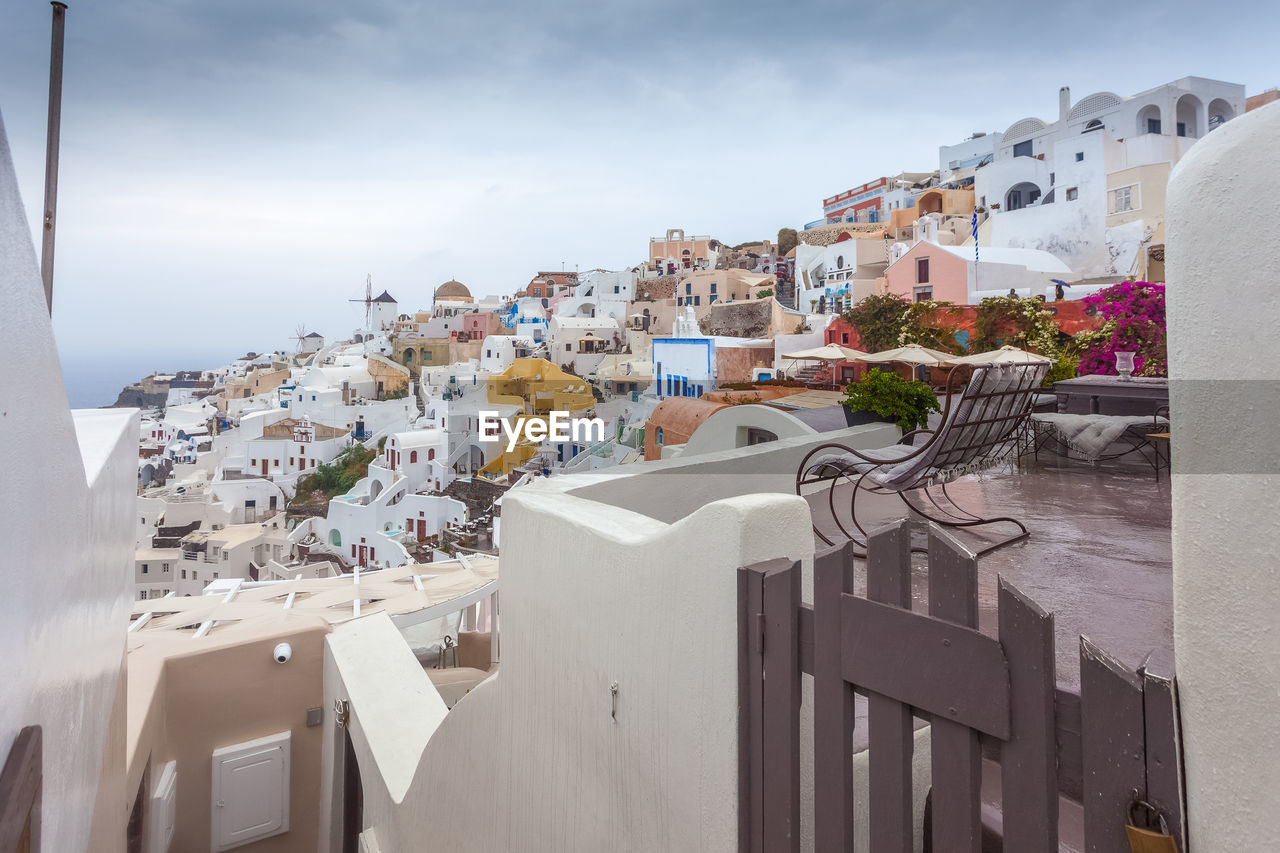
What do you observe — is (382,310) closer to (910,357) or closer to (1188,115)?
(1188,115)

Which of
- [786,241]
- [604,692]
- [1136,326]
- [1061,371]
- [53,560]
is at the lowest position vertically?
[604,692]

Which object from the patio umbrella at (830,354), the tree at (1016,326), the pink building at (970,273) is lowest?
the patio umbrella at (830,354)

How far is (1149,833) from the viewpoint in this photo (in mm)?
719

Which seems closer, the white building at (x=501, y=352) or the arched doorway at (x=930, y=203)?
the arched doorway at (x=930, y=203)

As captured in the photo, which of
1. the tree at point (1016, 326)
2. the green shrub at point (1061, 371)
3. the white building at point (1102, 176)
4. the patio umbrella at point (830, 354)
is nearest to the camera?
the green shrub at point (1061, 371)

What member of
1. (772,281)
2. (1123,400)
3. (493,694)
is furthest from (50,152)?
(772,281)

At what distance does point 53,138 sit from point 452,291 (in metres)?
67.3

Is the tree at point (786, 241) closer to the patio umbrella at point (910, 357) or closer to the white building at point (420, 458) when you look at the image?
the white building at point (420, 458)

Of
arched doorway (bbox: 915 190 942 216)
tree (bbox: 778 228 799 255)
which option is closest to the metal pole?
arched doorway (bbox: 915 190 942 216)

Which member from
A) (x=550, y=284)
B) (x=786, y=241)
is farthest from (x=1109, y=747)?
(x=550, y=284)

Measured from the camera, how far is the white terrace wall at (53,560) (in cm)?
110

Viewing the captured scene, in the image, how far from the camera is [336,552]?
28422mm

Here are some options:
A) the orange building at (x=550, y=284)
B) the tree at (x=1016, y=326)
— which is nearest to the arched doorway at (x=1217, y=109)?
the tree at (x=1016, y=326)

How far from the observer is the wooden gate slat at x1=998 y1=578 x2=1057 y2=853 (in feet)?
2.73
